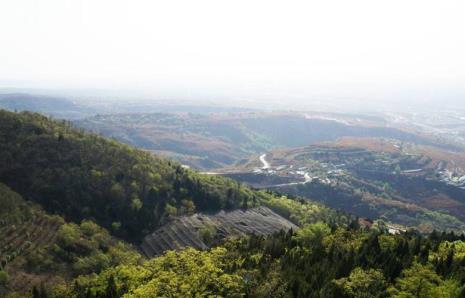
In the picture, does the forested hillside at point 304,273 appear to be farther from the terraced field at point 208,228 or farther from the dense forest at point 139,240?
the terraced field at point 208,228

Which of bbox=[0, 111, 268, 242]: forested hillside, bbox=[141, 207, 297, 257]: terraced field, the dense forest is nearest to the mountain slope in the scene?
the dense forest

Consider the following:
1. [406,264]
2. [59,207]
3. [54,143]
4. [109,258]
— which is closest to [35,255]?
[109,258]

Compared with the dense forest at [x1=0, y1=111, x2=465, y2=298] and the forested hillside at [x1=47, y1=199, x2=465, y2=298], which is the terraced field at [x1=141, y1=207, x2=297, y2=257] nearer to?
the dense forest at [x1=0, y1=111, x2=465, y2=298]

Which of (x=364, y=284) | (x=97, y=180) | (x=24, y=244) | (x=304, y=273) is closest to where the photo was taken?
(x=364, y=284)

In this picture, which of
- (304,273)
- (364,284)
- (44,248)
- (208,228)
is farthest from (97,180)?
(364,284)

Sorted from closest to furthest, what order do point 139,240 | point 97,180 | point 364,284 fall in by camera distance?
point 364,284 → point 139,240 → point 97,180

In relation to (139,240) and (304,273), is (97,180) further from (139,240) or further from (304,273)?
(304,273)

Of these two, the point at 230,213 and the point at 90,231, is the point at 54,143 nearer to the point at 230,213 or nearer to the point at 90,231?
the point at 90,231
